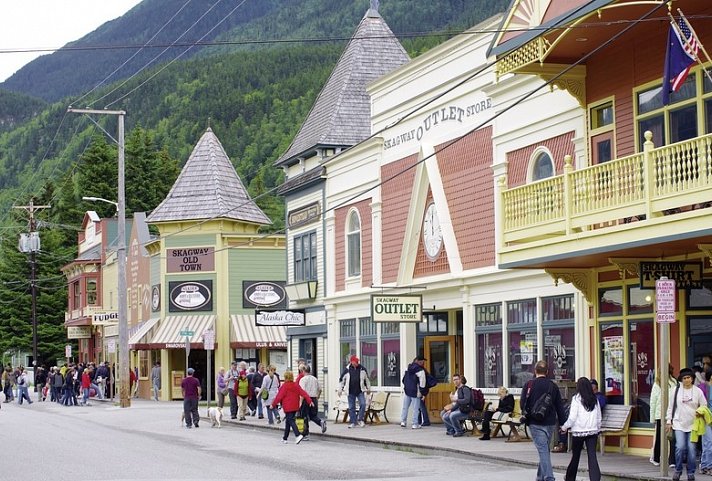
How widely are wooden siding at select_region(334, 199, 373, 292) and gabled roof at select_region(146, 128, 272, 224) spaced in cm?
1875

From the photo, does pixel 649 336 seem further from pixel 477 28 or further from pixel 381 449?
pixel 477 28

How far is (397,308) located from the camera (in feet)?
99.8

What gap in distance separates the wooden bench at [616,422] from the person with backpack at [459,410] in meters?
4.92

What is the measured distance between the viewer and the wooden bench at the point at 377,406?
32.7 m

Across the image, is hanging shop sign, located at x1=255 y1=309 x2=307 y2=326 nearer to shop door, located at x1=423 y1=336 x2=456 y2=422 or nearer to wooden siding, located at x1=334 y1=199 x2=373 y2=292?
wooden siding, located at x1=334 y1=199 x2=373 y2=292

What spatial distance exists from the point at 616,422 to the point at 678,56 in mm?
6594

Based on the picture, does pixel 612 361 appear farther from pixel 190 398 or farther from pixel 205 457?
pixel 190 398

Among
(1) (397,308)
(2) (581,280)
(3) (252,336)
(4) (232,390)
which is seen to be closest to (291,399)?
(1) (397,308)

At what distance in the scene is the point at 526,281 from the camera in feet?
87.2

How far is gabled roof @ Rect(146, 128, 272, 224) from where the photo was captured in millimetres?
55969

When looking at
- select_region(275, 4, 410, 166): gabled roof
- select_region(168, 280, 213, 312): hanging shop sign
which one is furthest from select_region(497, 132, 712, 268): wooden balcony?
select_region(168, 280, 213, 312): hanging shop sign

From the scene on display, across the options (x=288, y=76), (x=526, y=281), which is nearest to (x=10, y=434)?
(x=526, y=281)

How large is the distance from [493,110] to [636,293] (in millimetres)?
6931

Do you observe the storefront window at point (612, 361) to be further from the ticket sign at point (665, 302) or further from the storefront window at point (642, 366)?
the ticket sign at point (665, 302)
